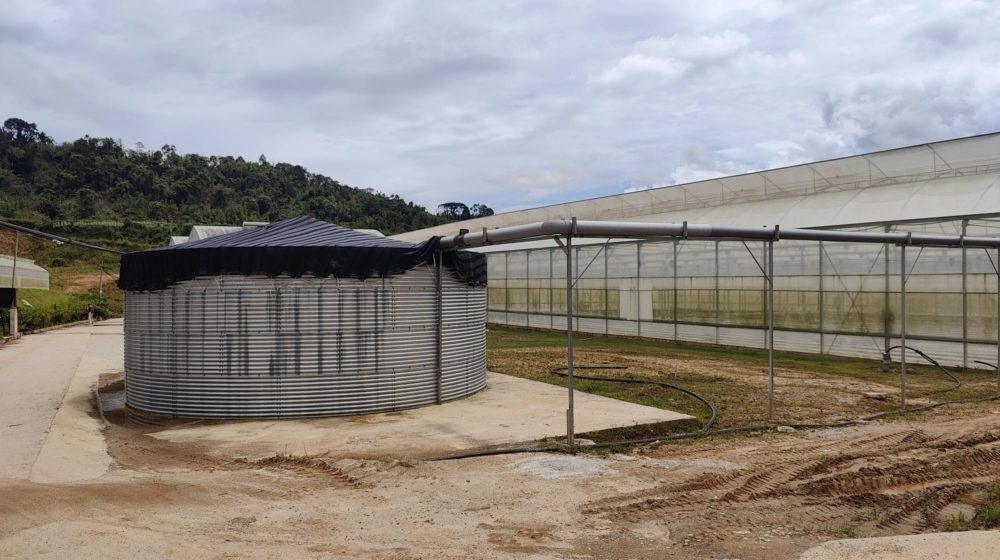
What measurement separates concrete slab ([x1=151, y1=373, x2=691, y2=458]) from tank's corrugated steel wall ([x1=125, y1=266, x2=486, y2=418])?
51 cm

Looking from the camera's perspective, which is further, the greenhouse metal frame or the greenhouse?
the greenhouse

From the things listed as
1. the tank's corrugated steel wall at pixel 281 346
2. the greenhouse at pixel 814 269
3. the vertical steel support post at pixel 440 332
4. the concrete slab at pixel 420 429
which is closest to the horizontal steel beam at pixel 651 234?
the vertical steel support post at pixel 440 332

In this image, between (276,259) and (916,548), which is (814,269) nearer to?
(276,259)

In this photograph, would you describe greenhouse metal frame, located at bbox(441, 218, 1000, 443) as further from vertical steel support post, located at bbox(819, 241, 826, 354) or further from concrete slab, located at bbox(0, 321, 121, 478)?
concrete slab, located at bbox(0, 321, 121, 478)

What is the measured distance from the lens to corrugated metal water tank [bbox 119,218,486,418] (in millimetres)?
13531

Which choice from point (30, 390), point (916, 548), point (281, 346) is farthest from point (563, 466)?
point (30, 390)

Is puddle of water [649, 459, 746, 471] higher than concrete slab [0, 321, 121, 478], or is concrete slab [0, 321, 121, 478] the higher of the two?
puddle of water [649, 459, 746, 471]

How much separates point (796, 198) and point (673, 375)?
1722 centimetres

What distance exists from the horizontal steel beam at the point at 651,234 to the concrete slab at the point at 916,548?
5.91 meters

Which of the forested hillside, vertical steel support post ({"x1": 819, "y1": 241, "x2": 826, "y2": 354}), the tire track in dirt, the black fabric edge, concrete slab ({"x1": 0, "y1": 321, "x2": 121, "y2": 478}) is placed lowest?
concrete slab ({"x1": 0, "y1": 321, "x2": 121, "y2": 478})

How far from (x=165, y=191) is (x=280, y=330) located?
91.5m

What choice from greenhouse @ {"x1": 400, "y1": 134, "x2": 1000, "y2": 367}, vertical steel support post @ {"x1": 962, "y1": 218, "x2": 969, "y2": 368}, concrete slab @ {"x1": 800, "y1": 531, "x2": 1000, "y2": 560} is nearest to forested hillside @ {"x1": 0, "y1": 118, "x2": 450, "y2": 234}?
greenhouse @ {"x1": 400, "y1": 134, "x2": 1000, "y2": 367}

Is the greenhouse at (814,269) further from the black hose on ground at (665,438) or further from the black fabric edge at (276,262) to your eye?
the black fabric edge at (276,262)

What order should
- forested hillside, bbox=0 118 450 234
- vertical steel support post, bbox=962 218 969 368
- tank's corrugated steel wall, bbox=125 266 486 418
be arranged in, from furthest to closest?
forested hillside, bbox=0 118 450 234 < vertical steel support post, bbox=962 218 969 368 < tank's corrugated steel wall, bbox=125 266 486 418
